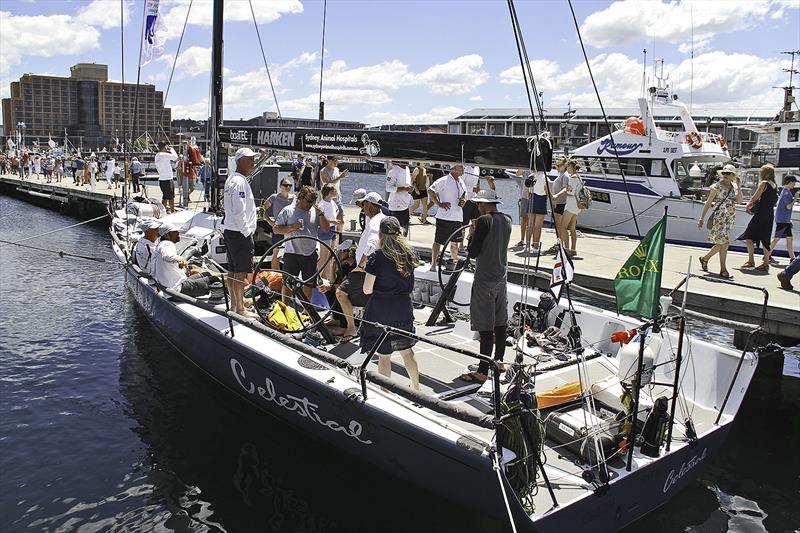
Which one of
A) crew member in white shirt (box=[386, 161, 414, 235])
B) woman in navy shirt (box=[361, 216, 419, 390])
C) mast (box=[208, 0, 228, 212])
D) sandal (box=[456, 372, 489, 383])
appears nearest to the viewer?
woman in navy shirt (box=[361, 216, 419, 390])

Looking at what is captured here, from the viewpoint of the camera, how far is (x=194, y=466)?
6184mm

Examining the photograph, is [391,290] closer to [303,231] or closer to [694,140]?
[303,231]

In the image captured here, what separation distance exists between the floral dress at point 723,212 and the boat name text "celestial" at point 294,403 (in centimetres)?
676

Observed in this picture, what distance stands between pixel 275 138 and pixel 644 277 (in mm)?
5263

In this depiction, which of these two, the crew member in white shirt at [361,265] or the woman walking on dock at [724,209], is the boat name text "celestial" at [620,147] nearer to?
the woman walking on dock at [724,209]

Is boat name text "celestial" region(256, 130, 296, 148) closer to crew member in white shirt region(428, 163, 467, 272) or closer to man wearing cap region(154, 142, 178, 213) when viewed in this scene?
crew member in white shirt region(428, 163, 467, 272)

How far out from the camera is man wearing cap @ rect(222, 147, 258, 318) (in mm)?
6840

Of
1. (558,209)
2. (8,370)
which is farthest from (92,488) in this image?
(558,209)

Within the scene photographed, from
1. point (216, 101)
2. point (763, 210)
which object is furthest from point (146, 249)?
point (763, 210)

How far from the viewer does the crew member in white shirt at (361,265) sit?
6055 mm

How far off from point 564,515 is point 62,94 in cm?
19792

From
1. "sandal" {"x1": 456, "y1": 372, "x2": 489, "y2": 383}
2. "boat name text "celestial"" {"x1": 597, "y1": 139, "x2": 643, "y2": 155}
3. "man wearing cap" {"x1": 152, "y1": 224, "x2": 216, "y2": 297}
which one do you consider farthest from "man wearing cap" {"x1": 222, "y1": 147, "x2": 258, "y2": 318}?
"boat name text "celestial"" {"x1": 597, "y1": 139, "x2": 643, "y2": 155}

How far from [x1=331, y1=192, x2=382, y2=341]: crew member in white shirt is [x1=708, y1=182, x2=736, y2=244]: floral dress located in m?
5.51

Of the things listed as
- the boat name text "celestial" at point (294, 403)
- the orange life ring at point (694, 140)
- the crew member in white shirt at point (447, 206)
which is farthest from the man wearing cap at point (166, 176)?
the orange life ring at point (694, 140)
